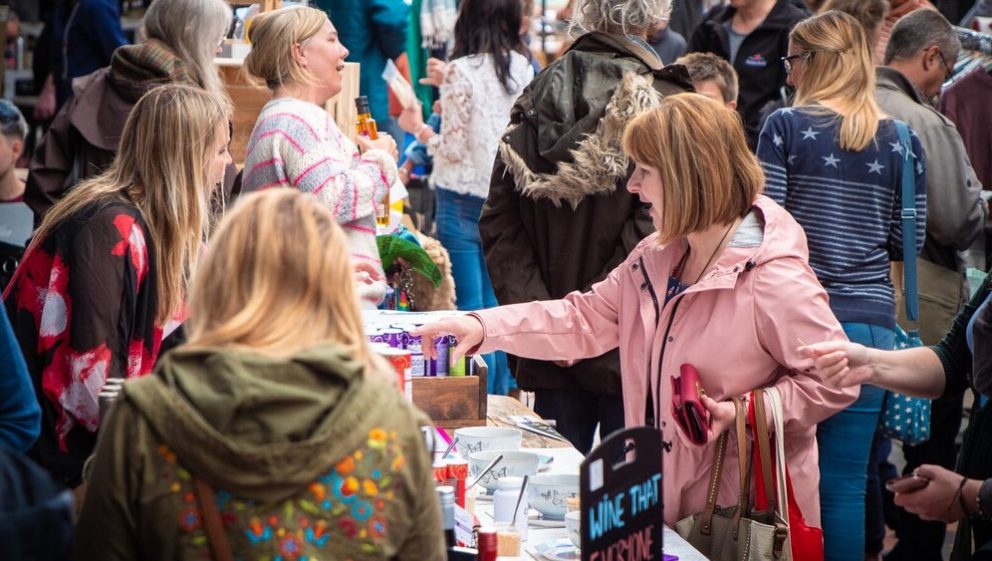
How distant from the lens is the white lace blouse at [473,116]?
5445 millimetres

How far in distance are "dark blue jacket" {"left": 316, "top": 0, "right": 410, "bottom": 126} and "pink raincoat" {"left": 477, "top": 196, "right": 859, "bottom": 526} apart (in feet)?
10.3

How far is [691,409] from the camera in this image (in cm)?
276

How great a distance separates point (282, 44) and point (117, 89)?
0.80 m

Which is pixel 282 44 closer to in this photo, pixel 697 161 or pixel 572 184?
pixel 572 184

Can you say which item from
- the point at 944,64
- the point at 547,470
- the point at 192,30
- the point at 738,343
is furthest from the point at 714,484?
the point at 944,64

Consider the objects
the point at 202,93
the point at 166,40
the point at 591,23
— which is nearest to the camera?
the point at 202,93

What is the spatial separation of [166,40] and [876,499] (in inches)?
123

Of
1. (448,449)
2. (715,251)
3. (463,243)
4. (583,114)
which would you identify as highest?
(583,114)

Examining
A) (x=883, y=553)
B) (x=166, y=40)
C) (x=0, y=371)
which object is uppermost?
(x=166, y=40)

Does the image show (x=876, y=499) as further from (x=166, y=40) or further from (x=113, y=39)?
(x=113, y=39)

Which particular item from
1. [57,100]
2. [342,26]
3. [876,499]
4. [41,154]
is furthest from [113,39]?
[876,499]

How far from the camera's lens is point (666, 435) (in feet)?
9.83

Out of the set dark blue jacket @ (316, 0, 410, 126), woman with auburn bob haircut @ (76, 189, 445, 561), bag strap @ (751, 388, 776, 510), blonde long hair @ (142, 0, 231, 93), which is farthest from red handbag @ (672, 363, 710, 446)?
dark blue jacket @ (316, 0, 410, 126)

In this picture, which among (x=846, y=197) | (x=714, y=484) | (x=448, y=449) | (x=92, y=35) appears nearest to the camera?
(x=448, y=449)
